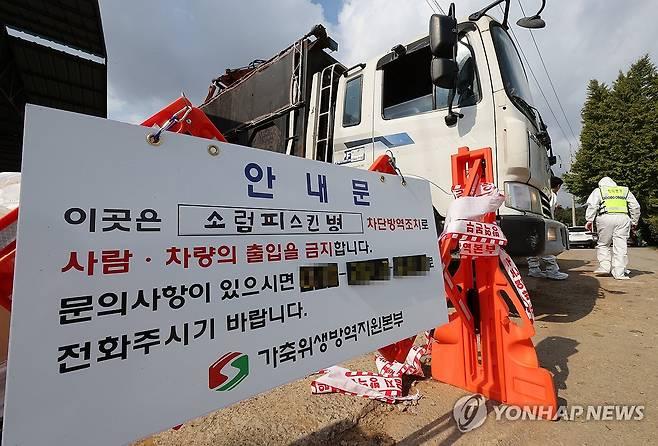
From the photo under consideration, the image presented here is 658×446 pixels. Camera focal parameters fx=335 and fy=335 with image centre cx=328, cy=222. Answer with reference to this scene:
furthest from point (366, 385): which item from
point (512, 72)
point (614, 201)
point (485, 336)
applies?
point (614, 201)

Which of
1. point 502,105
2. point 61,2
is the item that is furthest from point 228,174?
point 61,2

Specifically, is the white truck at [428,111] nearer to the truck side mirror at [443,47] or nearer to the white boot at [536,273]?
the truck side mirror at [443,47]

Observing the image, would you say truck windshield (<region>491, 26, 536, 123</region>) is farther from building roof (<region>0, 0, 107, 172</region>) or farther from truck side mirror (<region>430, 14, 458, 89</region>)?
building roof (<region>0, 0, 107, 172</region>)

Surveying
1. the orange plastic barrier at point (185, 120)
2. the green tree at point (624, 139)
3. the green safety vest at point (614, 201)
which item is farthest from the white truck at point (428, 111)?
the green tree at point (624, 139)

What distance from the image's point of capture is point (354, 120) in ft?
11.0

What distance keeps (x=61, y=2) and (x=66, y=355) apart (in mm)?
8050

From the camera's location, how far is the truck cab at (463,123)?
262 centimetres

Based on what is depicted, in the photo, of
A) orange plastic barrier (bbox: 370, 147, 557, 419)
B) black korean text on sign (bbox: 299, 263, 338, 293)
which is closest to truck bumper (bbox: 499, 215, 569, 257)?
orange plastic barrier (bbox: 370, 147, 557, 419)

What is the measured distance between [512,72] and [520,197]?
118 centimetres

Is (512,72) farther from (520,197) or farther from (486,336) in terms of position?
(486,336)

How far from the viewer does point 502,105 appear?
2.66 meters

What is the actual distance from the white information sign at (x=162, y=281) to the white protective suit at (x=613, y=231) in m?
5.98

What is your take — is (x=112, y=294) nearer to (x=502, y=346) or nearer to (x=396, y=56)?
(x=502, y=346)

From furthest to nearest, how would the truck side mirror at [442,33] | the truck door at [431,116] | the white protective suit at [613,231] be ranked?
the white protective suit at [613,231], the truck door at [431,116], the truck side mirror at [442,33]
